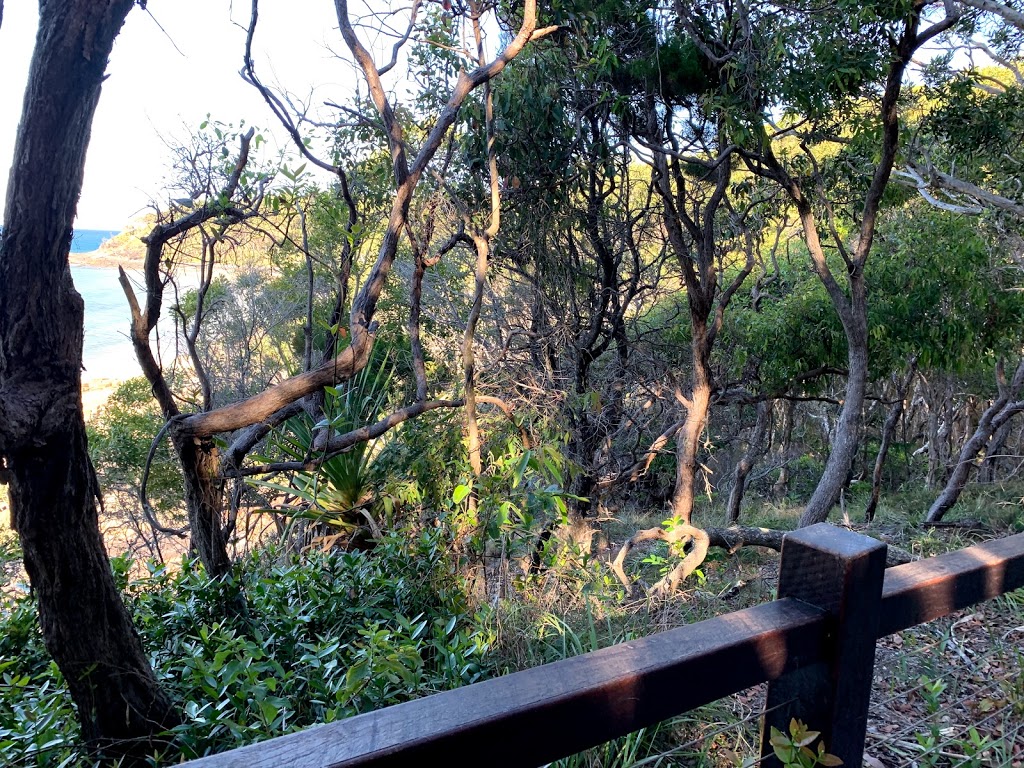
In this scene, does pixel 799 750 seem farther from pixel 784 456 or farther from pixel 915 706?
pixel 784 456

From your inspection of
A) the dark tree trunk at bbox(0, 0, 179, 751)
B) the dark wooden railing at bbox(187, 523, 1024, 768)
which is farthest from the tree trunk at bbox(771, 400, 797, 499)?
the dark tree trunk at bbox(0, 0, 179, 751)

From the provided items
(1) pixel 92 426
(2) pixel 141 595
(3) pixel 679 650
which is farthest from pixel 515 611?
(1) pixel 92 426

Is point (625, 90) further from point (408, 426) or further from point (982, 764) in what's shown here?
point (982, 764)

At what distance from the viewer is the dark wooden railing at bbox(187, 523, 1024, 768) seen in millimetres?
860

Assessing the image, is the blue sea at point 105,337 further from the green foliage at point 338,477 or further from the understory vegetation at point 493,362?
the green foliage at point 338,477

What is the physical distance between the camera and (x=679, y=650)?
1082 millimetres

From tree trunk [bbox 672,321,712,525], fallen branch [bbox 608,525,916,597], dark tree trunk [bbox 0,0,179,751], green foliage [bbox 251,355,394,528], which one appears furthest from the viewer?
tree trunk [bbox 672,321,712,525]

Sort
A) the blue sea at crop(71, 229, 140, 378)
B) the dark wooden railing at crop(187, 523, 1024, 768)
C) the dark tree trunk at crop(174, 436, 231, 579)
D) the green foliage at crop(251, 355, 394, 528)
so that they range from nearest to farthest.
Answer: the dark wooden railing at crop(187, 523, 1024, 768) → the dark tree trunk at crop(174, 436, 231, 579) → the green foliage at crop(251, 355, 394, 528) → the blue sea at crop(71, 229, 140, 378)

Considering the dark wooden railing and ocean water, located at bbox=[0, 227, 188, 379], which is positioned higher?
the dark wooden railing

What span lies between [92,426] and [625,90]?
31.1ft

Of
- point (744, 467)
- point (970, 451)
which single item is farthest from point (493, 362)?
point (970, 451)

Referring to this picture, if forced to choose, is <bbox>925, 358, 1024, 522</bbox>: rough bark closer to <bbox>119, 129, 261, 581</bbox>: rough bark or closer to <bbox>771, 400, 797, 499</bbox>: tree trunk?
<bbox>771, 400, 797, 499</bbox>: tree trunk

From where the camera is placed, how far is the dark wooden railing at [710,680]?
0.86 meters

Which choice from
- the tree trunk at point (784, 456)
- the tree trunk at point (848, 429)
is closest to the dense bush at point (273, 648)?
the tree trunk at point (848, 429)
